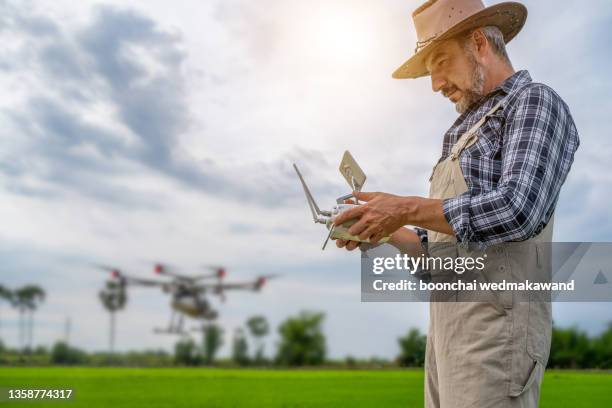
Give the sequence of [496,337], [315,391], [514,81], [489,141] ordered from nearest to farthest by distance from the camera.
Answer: [496,337] → [489,141] → [514,81] → [315,391]

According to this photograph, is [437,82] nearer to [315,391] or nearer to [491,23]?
[491,23]

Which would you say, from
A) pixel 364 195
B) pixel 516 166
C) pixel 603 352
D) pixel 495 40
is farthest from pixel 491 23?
pixel 603 352

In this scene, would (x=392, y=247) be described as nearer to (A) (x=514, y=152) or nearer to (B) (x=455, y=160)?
(B) (x=455, y=160)

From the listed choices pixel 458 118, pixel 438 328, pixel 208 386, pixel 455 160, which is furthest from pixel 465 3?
pixel 208 386

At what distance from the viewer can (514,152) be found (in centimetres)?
172

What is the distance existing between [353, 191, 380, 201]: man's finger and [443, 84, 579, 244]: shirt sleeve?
21cm

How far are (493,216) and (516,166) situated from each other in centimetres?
17

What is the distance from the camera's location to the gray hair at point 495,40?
2.14 meters

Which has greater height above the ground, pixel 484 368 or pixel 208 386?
pixel 484 368

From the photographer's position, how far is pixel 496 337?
5.65 ft

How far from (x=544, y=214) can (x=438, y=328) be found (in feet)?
1.62

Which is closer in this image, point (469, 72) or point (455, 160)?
point (455, 160)

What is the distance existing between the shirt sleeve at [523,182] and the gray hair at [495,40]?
355 mm

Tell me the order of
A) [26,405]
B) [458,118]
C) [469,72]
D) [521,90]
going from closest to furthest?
1. [521,90]
2. [469,72]
3. [458,118]
4. [26,405]
